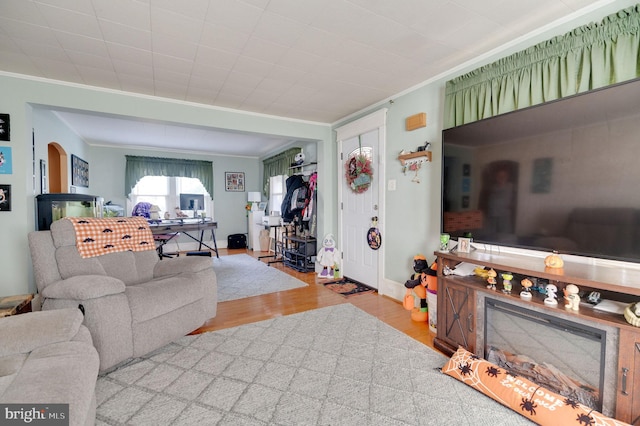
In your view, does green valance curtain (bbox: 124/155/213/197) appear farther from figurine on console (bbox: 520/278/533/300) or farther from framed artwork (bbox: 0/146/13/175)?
figurine on console (bbox: 520/278/533/300)

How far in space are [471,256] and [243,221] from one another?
6202mm

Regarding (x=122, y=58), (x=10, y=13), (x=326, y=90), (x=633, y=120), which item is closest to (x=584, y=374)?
(x=633, y=120)

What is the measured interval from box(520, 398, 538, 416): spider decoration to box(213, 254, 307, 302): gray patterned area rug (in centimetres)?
268

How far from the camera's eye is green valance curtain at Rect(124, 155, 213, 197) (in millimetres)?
6062

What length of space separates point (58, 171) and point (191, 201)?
8.28 ft

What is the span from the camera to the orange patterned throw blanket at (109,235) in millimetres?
2232

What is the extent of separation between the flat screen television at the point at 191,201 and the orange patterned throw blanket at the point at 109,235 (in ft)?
12.8

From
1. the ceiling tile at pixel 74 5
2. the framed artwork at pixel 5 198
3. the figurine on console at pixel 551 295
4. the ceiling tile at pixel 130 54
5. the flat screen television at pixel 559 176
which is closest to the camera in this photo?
the flat screen television at pixel 559 176

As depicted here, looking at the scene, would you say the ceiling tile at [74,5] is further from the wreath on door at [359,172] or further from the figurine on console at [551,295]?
the figurine on console at [551,295]

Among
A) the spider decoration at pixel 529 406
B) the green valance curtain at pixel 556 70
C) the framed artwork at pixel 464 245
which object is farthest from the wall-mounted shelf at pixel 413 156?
the spider decoration at pixel 529 406

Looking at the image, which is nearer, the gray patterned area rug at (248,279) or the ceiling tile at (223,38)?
the ceiling tile at (223,38)

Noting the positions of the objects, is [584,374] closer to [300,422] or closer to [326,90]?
[300,422]

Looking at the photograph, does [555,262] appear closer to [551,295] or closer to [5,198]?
[551,295]

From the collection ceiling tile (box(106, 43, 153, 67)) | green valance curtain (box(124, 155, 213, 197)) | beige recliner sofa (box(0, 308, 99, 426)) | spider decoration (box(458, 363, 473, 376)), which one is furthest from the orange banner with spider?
green valance curtain (box(124, 155, 213, 197))
